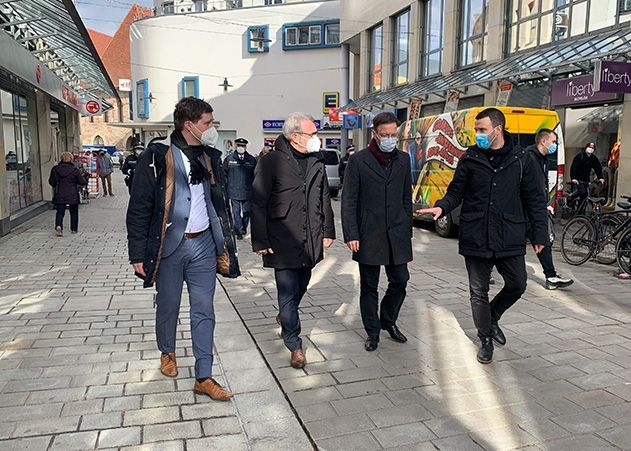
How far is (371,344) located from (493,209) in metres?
1.43

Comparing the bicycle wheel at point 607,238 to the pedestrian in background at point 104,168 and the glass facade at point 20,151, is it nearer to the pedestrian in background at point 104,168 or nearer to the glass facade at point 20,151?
the glass facade at point 20,151

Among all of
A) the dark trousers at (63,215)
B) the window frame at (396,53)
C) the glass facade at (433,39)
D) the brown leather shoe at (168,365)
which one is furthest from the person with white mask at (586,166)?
the brown leather shoe at (168,365)

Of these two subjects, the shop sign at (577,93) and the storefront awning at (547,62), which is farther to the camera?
the shop sign at (577,93)

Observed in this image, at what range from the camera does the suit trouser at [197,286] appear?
361 cm

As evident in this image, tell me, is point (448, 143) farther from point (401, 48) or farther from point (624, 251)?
point (401, 48)

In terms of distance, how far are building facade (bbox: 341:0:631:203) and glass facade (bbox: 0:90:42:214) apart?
1085 cm

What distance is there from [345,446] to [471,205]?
2.11m

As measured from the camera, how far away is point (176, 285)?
3.69 metres

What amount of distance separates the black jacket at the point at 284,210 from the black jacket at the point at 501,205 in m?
1.08

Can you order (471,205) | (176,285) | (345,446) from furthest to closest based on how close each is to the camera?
(471,205) < (176,285) < (345,446)

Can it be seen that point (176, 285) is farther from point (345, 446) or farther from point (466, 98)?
point (466, 98)

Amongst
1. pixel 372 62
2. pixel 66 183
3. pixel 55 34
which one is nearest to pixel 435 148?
pixel 66 183

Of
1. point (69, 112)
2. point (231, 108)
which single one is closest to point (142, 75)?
point (231, 108)

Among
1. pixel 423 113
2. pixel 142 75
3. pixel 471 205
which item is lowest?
pixel 471 205
